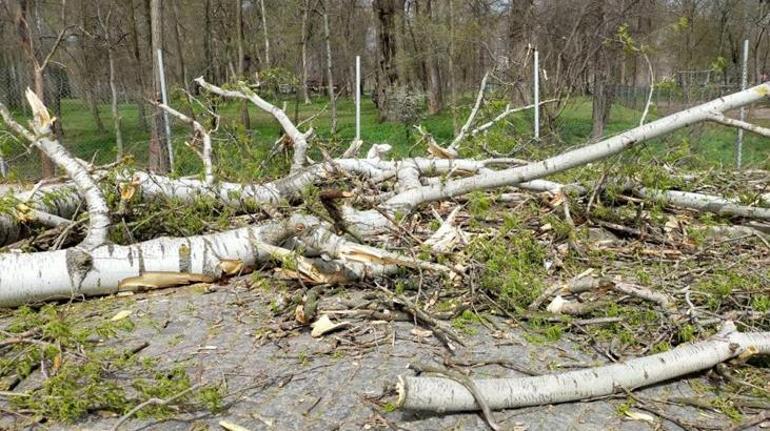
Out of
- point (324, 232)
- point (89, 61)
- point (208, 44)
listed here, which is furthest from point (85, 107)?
point (324, 232)

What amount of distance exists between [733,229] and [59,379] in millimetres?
4127

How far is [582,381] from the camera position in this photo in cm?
248

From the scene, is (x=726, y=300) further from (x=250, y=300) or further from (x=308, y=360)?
(x=250, y=300)

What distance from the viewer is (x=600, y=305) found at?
10.7 ft

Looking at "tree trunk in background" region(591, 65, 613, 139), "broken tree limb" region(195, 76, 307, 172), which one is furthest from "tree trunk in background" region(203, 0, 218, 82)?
"broken tree limb" region(195, 76, 307, 172)

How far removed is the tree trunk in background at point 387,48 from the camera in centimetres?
1565

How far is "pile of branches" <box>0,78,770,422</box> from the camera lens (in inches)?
126

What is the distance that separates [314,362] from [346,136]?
405 inches

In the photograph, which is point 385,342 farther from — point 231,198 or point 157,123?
point 157,123

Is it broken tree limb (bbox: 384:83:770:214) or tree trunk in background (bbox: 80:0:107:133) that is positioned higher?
tree trunk in background (bbox: 80:0:107:133)

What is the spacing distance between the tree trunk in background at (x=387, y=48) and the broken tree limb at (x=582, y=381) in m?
13.4

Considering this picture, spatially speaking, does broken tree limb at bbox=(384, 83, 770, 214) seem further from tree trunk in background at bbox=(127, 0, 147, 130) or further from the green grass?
tree trunk in background at bbox=(127, 0, 147, 130)

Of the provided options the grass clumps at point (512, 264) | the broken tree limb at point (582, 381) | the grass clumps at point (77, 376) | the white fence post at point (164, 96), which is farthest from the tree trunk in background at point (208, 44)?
the broken tree limb at point (582, 381)

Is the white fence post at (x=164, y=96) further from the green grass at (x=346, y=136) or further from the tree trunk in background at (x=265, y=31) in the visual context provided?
the tree trunk in background at (x=265, y=31)
